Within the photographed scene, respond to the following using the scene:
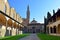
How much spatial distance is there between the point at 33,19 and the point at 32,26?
2678 cm

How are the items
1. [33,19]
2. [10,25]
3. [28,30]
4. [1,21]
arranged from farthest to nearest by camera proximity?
[33,19], [28,30], [10,25], [1,21]

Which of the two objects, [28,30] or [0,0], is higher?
[0,0]

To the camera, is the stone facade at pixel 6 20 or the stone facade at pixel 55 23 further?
the stone facade at pixel 55 23

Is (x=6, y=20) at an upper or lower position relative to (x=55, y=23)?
upper

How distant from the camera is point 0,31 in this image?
2588 cm

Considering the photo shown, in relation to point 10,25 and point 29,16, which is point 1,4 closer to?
point 10,25

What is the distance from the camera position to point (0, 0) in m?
28.1

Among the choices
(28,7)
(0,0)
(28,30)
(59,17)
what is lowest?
(28,30)

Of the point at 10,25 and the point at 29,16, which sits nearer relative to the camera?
the point at 10,25

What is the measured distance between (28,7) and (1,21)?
80.9 m

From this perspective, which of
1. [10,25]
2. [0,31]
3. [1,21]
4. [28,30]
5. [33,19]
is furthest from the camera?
[33,19]

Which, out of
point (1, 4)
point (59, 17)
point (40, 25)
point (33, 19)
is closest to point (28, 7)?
point (33, 19)

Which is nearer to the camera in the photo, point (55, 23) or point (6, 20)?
point (6, 20)

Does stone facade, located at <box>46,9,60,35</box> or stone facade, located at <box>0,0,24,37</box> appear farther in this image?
stone facade, located at <box>46,9,60,35</box>
